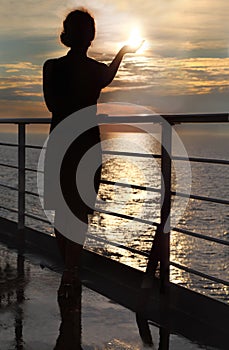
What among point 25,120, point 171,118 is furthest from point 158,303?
point 25,120

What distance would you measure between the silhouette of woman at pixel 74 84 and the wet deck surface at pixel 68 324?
0.54ft

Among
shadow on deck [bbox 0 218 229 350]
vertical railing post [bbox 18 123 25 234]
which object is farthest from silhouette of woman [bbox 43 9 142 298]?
vertical railing post [bbox 18 123 25 234]

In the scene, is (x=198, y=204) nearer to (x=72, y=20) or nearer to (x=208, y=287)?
(x=208, y=287)

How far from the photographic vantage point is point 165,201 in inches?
116

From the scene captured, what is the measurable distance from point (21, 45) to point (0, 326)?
743 inches

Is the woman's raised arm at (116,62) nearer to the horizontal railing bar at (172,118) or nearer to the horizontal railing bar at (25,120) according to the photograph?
the horizontal railing bar at (172,118)

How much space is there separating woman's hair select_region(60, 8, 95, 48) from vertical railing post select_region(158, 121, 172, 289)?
1.93 feet

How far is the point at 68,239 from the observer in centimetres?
312

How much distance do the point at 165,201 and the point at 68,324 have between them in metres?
0.78

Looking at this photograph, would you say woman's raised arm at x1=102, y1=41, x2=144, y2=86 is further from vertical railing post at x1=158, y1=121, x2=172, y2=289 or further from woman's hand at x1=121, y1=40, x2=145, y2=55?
vertical railing post at x1=158, y1=121, x2=172, y2=289

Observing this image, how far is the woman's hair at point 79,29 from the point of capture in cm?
298

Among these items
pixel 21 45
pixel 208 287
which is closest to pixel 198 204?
pixel 21 45

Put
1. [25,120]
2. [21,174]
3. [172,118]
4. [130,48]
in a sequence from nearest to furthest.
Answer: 1. [172,118]
2. [130,48]
3. [25,120]
4. [21,174]

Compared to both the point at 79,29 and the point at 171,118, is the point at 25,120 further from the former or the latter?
the point at 171,118
